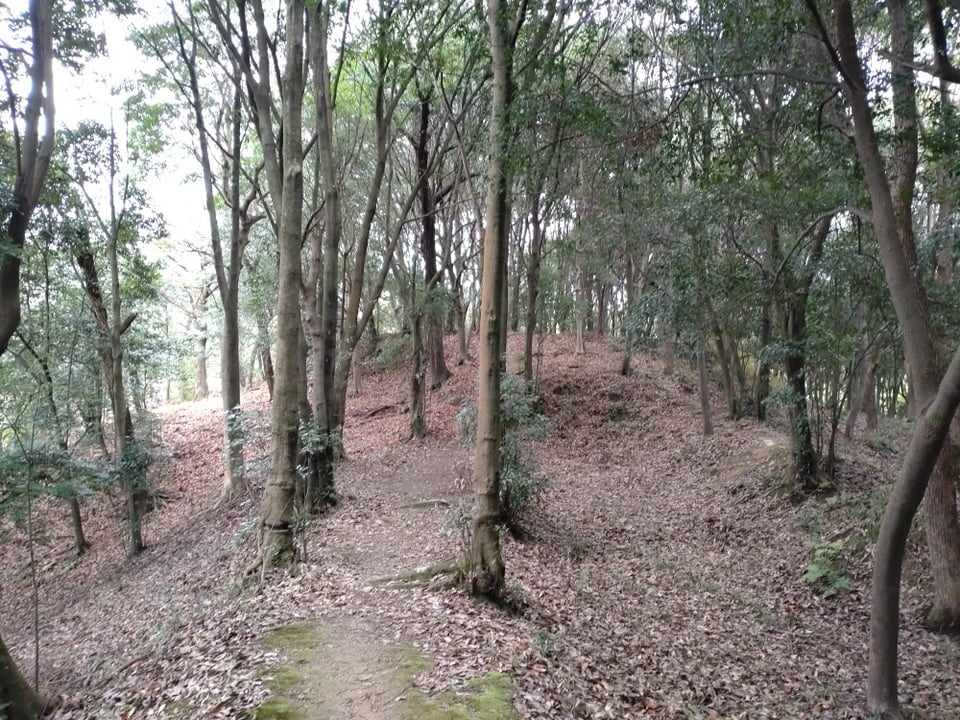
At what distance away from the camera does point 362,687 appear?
5188 millimetres

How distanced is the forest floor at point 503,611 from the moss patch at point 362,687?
0.02 metres

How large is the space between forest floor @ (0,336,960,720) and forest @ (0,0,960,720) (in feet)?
0.19

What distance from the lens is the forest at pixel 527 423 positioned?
6168mm

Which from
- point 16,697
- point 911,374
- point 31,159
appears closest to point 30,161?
point 31,159

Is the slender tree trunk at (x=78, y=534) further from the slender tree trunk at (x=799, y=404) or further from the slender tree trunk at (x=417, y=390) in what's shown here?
the slender tree trunk at (x=799, y=404)

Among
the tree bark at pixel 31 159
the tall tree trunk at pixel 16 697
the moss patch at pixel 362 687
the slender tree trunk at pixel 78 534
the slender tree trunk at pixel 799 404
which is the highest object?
the tree bark at pixel 31 159

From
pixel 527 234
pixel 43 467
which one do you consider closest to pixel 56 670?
pixel 43 467

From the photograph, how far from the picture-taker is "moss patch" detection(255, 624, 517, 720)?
480 centimetres

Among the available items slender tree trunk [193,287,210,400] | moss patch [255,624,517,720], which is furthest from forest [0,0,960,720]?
slender tree trunk [193,287,210,400]

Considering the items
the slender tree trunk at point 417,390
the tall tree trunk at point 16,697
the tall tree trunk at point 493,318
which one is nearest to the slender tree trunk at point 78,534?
the slender tree trunk at point 417,390

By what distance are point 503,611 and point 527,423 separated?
4.10m

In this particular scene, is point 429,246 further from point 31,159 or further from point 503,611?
point 503,611

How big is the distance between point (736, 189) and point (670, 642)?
6645 mm

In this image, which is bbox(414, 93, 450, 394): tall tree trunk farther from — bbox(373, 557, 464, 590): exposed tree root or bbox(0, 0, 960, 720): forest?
bbox(373, 557, 464, 590): exposed tree root
